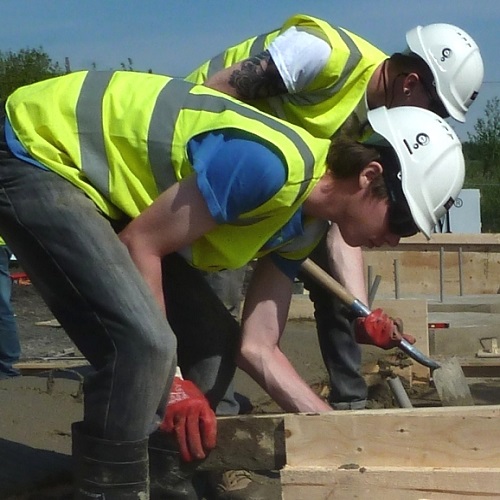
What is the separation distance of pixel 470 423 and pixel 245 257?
837mm

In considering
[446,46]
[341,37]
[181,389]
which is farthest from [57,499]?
[446,46]

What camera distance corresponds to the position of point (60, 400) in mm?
4629

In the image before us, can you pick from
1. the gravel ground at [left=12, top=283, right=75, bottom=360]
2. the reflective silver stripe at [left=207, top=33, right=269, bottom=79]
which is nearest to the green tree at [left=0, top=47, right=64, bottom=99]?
the gravel ground at [left=12, top=283, right=75, bottom=360]

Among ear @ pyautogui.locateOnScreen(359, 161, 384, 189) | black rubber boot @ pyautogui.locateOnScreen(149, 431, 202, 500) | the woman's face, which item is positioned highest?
ear @ pyautogui.locateOnScreen(359, 161, 384, 189)

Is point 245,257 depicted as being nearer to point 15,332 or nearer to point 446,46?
point 446,46

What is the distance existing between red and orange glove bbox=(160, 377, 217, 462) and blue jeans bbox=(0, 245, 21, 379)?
254 cm

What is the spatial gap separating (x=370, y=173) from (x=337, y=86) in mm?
1035

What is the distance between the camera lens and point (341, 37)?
3.91 m

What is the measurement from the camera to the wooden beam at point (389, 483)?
9.65 feet

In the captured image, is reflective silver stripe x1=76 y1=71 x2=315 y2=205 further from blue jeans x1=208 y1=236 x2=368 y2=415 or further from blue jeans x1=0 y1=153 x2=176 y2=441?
blue jeans x1=208 y1=236 x2=368 y2=415

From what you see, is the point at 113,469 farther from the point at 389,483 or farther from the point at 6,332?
the point at 6,332

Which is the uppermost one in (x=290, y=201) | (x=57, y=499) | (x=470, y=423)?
(x=290, y=201)

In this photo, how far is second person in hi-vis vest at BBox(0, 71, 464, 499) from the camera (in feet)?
9.19

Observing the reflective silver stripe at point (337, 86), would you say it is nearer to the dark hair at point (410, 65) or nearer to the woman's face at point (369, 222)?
the dark hair at point (410, 65)
